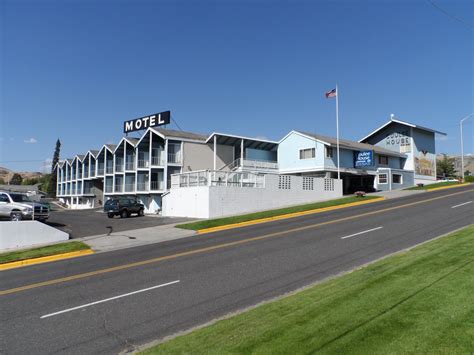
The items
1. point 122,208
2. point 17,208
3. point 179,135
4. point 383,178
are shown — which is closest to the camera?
point 17,208

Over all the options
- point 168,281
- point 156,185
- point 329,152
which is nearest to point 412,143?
point 329,152

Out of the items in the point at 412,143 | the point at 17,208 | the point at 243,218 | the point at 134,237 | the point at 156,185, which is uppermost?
the point at 412,143

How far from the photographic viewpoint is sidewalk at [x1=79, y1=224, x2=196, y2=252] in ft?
54.9

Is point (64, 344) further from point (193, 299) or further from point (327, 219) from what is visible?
point (327, 219)

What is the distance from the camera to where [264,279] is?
30.5ft

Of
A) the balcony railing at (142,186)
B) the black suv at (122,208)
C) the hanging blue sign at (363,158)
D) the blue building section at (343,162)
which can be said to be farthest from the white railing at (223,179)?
the balcony railing at (142,186)

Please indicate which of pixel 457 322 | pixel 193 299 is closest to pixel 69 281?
pixel 193 299

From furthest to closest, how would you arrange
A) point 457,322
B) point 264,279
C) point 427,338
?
point 264,279 → point 457,322 → point 427,338

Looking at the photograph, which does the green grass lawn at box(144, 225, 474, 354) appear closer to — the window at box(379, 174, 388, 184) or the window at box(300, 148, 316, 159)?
the window at box(300, 148, 316, 159)

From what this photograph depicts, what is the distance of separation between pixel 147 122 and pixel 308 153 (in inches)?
1041

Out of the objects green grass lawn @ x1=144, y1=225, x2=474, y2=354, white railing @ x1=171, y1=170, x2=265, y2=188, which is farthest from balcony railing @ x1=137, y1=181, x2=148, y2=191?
green grass lawn @ x1=144, y1=225, x2=474, y2=354

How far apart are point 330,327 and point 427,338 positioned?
1282 mm

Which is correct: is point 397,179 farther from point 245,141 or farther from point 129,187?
point 129,187

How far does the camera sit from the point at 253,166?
45.5m
